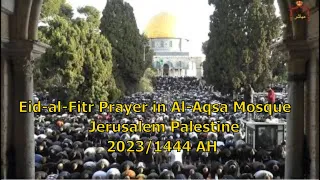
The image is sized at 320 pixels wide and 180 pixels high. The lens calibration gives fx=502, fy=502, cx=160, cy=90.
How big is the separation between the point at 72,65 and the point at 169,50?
85732mm

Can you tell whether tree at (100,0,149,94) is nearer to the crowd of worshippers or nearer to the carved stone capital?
the crowd of worshippers

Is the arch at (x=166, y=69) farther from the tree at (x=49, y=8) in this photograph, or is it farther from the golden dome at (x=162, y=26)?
the tree at (x=49, y=8)

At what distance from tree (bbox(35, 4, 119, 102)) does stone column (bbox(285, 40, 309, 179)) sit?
71.5 ft

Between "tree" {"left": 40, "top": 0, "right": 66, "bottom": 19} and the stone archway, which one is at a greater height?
"tree" {"left": 40, "top": 0, "right": 66, "bottom": 19}

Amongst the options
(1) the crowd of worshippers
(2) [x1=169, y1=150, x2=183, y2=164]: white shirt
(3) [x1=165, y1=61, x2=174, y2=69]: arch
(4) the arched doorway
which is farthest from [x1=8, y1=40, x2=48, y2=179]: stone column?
(3) [x1=165, y1=61, x2=174, y2=69]: arch

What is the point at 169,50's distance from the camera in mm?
114875

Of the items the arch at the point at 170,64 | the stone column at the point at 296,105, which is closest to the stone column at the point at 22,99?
the stone column at the point at 296,105

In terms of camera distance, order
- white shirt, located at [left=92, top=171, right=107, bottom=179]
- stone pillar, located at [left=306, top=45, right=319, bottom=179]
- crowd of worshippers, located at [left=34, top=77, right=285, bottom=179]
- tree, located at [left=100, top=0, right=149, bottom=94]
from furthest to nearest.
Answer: tree, located at [left=100, top=0, right=149, bottom=94] < crowd of worshippers, located at [left=34, top=77, right=285, bottom=179] < white shirt, located at [left=92, top=171, right=107, bottom=179] < stone pillar, located at [left=306, top=45, right=319, bottom=179]

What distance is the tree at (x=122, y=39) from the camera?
148 ft

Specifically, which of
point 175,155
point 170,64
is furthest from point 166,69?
point 175,155

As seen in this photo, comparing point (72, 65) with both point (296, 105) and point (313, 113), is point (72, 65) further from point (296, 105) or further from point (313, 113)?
point (313, 113)

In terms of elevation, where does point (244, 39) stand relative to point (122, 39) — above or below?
below

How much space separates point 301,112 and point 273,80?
29.7 metres

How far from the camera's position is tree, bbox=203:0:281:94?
120 ft
